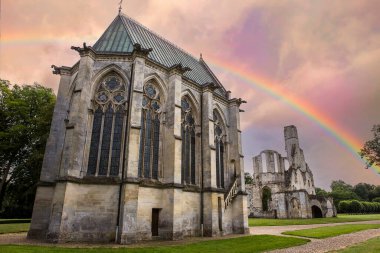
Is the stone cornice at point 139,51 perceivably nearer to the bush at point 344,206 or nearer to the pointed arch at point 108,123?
the pointed arch at point 108,123

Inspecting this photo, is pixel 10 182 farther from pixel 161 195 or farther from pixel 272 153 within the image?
pixel 272 153

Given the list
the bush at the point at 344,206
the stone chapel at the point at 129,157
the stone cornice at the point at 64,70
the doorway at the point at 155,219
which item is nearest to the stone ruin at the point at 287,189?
the bush at the point at 344,206

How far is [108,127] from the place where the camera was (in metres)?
15.6

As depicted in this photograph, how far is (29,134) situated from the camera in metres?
27.6

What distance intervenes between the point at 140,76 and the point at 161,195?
24.3ft

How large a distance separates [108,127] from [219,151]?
985cm

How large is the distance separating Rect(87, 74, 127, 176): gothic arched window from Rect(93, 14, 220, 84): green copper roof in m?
2.70

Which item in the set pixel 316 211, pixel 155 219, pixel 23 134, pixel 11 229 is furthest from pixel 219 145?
pixel 316 211

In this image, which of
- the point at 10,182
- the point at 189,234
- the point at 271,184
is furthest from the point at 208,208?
the point at 271,184

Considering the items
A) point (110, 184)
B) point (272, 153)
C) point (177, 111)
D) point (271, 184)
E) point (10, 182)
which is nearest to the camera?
point (110, 184)

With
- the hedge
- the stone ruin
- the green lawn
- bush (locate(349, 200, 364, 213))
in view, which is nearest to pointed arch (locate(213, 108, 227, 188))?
the green lawn

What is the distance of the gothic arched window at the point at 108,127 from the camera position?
14641 millimetres

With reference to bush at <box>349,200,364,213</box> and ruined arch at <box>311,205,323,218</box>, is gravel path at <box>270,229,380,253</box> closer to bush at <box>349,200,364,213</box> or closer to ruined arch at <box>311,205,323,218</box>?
ruined arch at <box>311,205,323,218</box>

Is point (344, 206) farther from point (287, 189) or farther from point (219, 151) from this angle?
point (219, 151)
